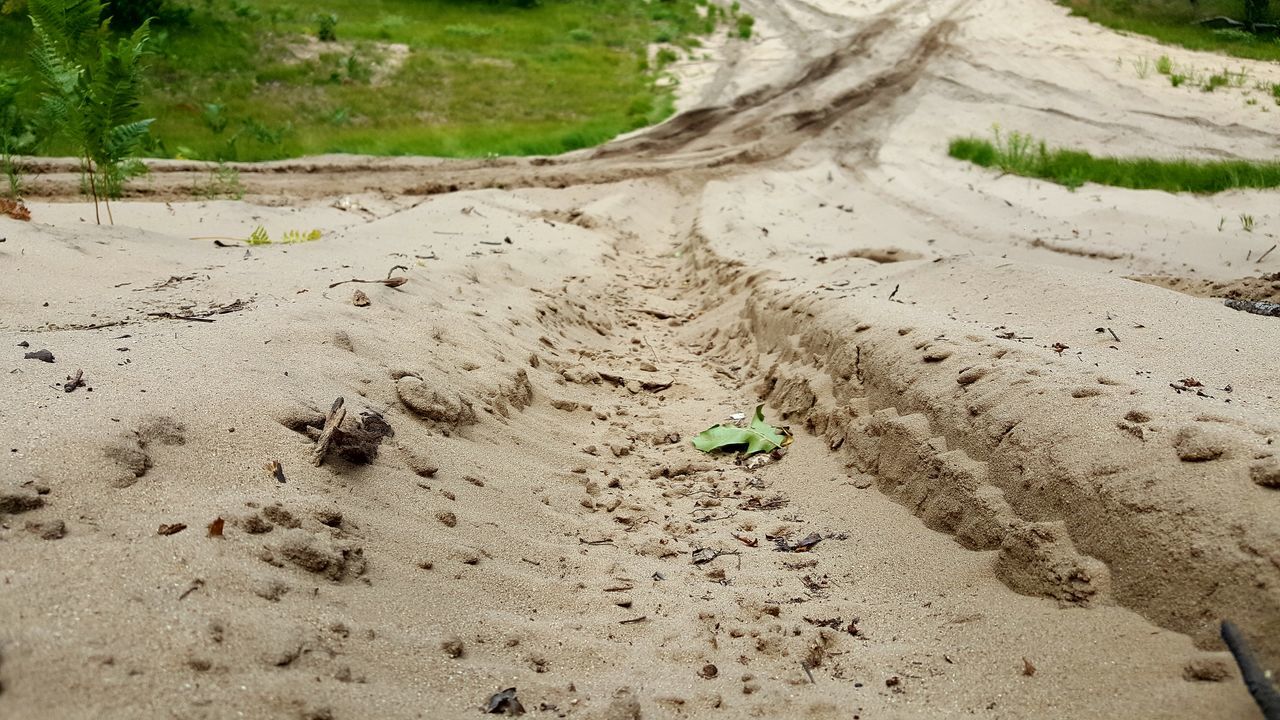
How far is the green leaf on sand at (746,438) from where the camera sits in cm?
479

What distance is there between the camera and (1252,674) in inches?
84.7

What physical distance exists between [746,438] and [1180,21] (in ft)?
59.1

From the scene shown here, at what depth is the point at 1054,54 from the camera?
17.4 metres

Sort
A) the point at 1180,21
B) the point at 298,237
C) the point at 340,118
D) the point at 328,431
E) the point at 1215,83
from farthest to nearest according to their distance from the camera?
1. the point at 1180,21
2. the point at 340,118
3. the point at 1215,83
4. the point at 298,237
5. the point at 328,431

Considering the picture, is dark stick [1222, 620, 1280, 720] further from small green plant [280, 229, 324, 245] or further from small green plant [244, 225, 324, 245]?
small green plant [280, 229, 324, 245]

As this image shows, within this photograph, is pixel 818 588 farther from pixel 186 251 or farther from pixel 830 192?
pixel 830 192

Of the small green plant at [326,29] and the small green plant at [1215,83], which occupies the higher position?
the small green plant at [326,29]

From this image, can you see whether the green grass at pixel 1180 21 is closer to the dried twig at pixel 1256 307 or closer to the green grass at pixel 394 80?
the green grass at pixel 394 80

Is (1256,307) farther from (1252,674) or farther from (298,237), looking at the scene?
(298,237)

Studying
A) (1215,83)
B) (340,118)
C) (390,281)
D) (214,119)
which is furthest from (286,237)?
(1215,83)

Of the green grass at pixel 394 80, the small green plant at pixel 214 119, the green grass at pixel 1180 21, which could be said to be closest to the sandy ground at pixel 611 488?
the small green plant at pixel 214 119

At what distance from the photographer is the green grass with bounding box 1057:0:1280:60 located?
52.3 ft

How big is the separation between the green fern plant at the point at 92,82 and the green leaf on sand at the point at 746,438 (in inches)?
189

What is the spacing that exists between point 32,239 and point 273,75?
11.4 meters
